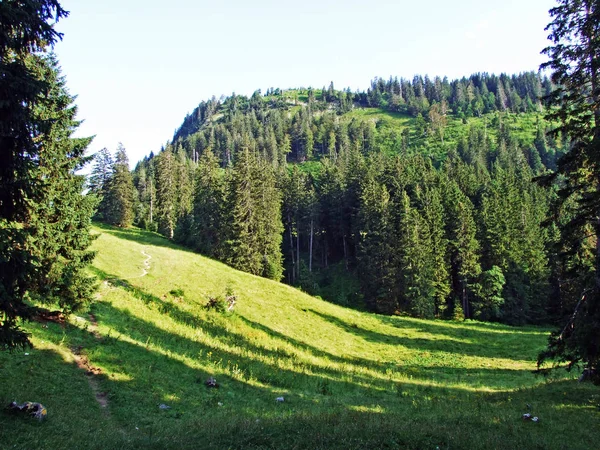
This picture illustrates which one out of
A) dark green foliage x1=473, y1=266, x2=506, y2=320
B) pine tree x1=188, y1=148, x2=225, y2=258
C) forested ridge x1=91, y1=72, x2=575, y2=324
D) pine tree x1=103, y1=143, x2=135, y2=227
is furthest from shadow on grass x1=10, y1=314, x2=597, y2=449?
pine tree x1=103, y1=143, x2=135, y2=227

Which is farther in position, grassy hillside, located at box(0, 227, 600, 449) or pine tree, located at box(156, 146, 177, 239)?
pine tree, located at box(156, 146, 177, 239)

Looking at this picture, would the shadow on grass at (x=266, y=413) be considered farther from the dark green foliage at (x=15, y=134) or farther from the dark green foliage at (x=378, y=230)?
the dark green foliage at (x=378, y=230)

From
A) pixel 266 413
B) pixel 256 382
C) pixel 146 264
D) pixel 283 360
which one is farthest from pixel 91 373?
pixel 146 264

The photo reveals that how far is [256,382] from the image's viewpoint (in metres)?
20.1

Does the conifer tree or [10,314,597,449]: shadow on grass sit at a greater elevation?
the conifer tree

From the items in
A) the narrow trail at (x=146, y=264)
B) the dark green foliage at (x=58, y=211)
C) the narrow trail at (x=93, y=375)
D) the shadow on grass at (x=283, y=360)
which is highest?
the dark green foliage at (x=58, y=211)

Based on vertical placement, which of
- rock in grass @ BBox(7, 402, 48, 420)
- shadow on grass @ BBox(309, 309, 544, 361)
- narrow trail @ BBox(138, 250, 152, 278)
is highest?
narrow trail @ BBox(138, 250, 152, 278)

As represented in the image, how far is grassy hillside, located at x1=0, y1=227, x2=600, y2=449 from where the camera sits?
34.1ft

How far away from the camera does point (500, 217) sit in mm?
68250

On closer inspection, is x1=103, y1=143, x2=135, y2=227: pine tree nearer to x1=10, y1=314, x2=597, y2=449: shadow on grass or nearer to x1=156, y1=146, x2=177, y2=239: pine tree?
x1=156, y1=146, x2=177, y2=239: pine tree

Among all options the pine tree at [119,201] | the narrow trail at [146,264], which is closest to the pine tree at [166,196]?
the pine tree at [119,201]

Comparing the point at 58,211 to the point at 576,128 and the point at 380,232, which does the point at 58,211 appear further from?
the point at 380,232

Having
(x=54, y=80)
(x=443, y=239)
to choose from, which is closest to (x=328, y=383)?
(x=54, y=80)

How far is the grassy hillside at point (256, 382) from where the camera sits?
34.1 ft
